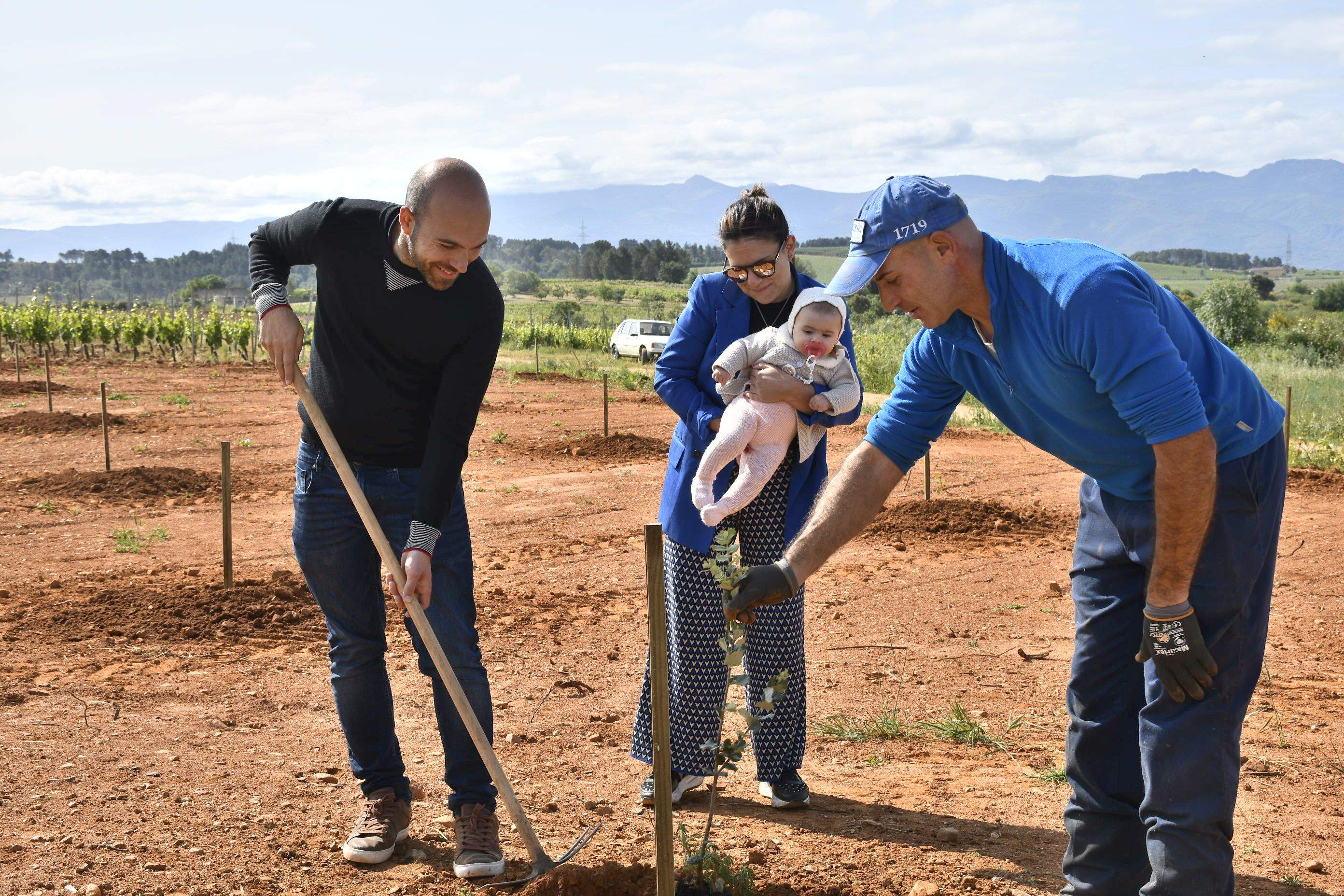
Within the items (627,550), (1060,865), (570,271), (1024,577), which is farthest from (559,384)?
(570,271)

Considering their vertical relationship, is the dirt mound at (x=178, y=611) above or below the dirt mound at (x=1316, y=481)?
below

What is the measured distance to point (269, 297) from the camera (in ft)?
10.1

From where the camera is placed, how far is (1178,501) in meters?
2.02

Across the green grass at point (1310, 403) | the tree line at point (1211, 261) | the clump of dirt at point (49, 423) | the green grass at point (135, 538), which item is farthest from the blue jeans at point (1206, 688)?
the tree line at point (1211, 261)

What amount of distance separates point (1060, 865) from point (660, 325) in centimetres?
2716

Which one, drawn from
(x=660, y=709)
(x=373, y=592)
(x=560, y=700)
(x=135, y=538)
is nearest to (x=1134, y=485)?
(x=660, y=709)

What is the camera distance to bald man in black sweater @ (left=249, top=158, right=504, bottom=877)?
9.46 feet

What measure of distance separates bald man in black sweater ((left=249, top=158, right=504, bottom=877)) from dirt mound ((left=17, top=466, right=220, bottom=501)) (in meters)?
7.12

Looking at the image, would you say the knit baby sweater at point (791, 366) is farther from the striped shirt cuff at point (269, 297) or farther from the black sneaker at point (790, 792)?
the striped shirt cuff at point (269, 297)

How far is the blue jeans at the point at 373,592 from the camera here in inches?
119

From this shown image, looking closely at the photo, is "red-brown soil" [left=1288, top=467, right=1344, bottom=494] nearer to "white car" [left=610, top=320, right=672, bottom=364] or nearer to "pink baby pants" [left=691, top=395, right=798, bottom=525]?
"pink baby pants" [left=691, top=395, right=798, bottom=525]

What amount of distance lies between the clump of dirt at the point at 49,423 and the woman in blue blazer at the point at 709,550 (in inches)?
514

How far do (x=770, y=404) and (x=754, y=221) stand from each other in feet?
1.81

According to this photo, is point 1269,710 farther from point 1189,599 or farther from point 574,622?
point 574,622
